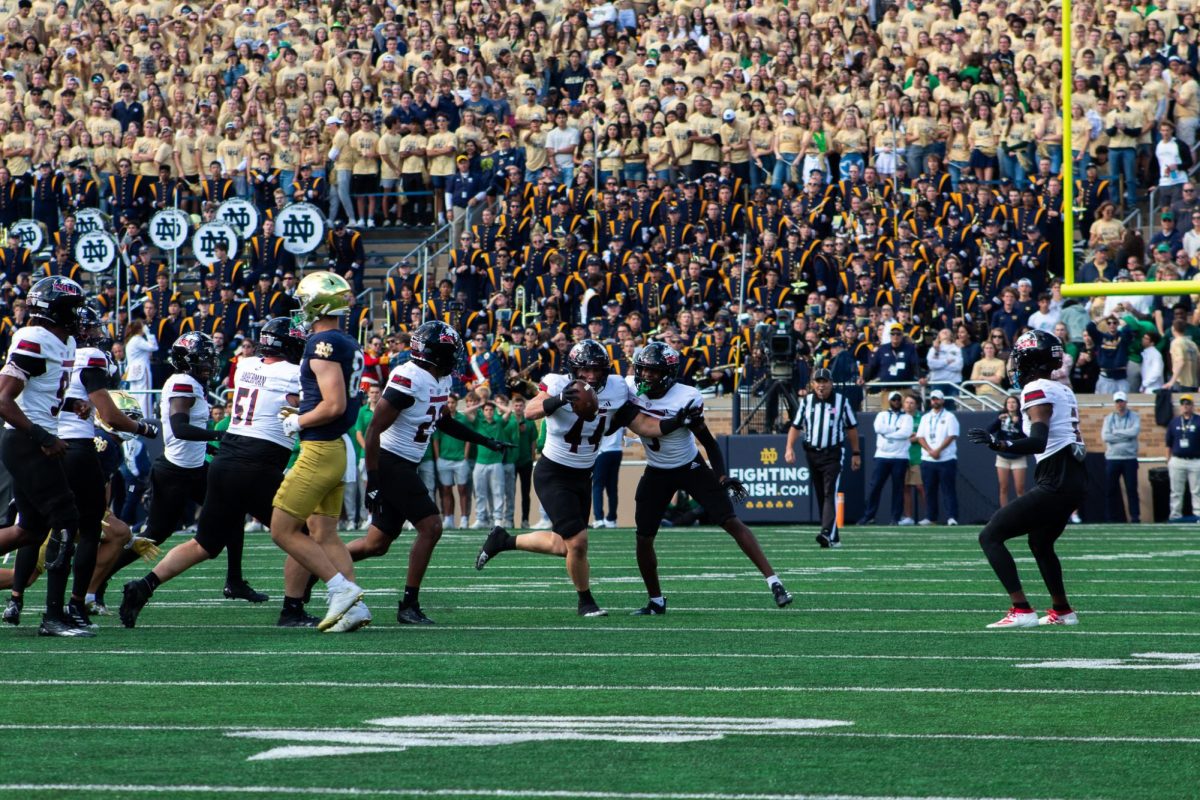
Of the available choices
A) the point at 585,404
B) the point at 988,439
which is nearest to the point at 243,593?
the point at 585,404

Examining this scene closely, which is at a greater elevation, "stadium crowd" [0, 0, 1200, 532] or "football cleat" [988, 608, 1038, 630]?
"stadium crowd" [0, 0, 1200, 532]

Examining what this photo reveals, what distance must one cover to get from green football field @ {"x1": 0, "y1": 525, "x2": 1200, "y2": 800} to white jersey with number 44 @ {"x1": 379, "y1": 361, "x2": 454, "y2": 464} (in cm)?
91

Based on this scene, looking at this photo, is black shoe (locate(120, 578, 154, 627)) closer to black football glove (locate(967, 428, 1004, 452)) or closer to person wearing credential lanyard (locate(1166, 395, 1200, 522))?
black football glove (locate(967, 428, 1004, 452))

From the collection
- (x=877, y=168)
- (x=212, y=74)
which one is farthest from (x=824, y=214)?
(x=212, y=74)

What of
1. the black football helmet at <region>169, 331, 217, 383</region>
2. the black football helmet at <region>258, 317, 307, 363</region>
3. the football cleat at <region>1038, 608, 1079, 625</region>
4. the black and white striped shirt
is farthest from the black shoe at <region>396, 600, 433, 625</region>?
the black and white striped shirt

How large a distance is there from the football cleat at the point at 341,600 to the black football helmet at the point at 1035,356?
3461 mm

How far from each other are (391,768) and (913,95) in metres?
21.7

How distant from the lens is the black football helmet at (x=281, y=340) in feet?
35.7

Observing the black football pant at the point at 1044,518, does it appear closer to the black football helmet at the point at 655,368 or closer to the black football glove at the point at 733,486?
the black football glove at the point at 733,486

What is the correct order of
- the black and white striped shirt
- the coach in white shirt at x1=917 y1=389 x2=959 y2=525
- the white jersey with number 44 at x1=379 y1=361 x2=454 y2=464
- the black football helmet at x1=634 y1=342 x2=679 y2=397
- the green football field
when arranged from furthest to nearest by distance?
the coach in white shirt at x1=917 y1=389 x2=959 y2=525, the black and white striped shirt, the black football helmet at x1=634 y1=342 x2=679 y2=397, the white jersey with number 44 at x1=379 y1=361 x2=454 y2=464, the green football field

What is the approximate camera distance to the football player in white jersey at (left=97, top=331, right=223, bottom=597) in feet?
38.8

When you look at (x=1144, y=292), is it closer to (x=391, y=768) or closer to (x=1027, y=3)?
(x=391, y=768)

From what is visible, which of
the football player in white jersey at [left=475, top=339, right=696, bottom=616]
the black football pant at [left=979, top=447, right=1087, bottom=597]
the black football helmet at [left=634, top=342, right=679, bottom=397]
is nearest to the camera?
the black football pant at [left=979, top=447, right=1087, bottom=597]

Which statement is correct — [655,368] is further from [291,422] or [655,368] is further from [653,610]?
[291,422]
